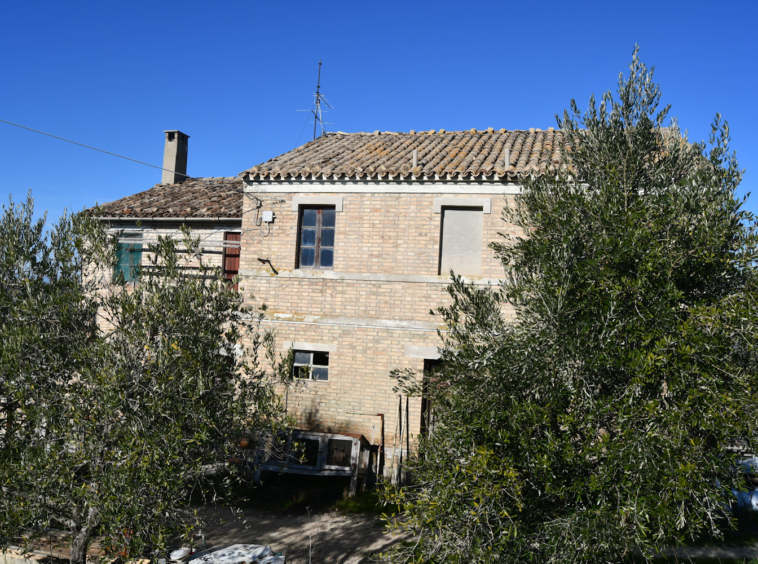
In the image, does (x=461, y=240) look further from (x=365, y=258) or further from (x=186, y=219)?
(x=186, y=219)

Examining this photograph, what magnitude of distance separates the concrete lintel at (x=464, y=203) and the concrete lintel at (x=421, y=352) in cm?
298

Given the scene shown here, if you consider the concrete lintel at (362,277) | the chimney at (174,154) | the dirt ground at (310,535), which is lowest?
the dirt ground at (310,535)

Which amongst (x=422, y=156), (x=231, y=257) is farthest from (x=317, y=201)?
(x=231, y=257)

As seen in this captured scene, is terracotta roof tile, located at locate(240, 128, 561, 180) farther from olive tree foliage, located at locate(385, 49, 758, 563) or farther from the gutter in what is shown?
olive tree foliage, located at locate(385, 49, 758, 563)

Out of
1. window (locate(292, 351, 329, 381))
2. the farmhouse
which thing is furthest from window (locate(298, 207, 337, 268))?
window (locate(292, 351, 329, 381))

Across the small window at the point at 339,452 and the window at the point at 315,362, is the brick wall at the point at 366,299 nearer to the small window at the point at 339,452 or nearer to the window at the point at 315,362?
the window at the point at 315,362

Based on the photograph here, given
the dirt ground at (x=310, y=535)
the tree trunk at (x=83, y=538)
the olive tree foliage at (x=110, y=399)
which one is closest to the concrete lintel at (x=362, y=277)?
the dirt ground at (x=310, y=535)

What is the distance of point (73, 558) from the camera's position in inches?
237

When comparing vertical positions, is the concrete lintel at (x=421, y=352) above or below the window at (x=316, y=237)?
below

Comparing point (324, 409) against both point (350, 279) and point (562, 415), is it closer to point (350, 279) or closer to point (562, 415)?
point (350, 279)

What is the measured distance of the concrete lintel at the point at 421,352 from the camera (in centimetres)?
1165

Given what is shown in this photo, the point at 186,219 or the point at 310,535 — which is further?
the point at 186,219

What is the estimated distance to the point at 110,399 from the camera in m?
5.34

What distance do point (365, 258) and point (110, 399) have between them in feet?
24.2
